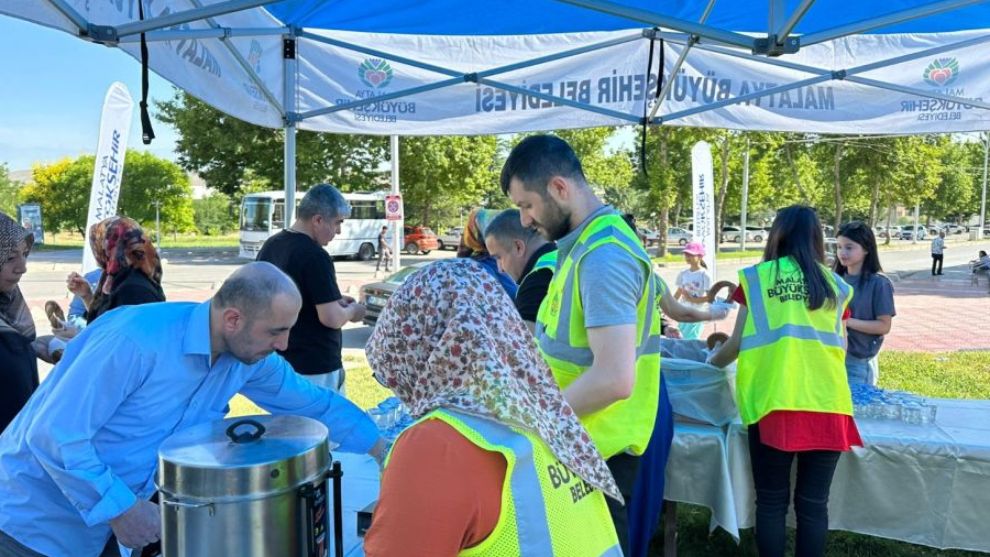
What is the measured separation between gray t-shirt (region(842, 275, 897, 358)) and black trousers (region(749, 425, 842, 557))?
3.22 ft

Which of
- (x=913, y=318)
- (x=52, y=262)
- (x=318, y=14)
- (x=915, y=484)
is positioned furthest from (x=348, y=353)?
(x=52, y=262)

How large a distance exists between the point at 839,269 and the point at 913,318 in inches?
417

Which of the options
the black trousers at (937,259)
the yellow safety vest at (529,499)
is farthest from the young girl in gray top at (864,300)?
the black trousers at (937,259)

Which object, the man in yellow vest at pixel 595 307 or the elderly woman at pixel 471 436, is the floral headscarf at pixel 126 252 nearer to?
the man in yellow vest at pixel 595 307

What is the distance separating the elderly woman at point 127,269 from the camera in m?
2.58

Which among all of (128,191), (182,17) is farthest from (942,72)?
(128,191)

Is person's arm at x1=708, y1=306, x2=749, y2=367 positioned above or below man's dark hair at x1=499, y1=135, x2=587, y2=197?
below

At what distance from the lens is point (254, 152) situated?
81.1 feet

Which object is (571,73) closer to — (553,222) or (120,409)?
(553,222)

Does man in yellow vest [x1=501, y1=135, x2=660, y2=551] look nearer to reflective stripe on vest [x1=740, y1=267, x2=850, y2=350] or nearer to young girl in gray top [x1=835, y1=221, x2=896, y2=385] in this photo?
reflective stripe on vest [x1=740, y1=267, x2=850, y2=350]

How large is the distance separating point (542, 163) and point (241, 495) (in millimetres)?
1060

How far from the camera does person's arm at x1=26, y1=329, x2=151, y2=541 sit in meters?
1.46

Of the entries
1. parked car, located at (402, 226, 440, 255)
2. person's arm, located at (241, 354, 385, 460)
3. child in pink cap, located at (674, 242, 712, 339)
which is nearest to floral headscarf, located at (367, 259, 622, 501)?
person's arm, located at (241, 354, 385, 460)

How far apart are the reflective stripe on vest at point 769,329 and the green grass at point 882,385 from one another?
1.42 meters
